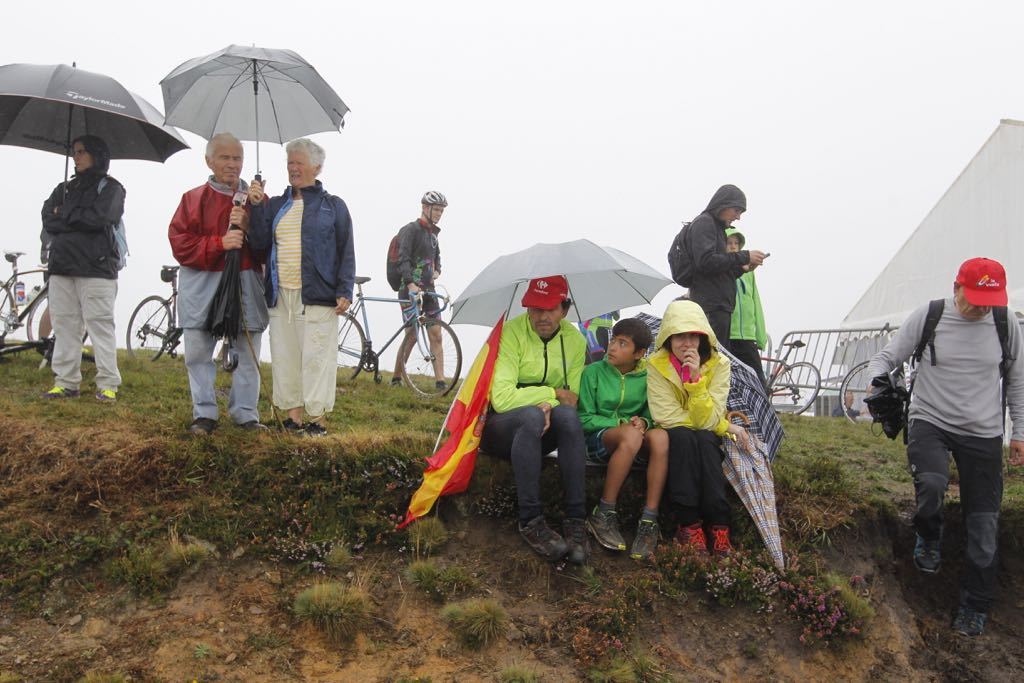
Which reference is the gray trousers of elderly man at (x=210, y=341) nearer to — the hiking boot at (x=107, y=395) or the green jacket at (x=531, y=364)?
the hiking boot at (x=107, y=395)

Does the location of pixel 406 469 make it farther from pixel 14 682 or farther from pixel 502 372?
pixel 14 682

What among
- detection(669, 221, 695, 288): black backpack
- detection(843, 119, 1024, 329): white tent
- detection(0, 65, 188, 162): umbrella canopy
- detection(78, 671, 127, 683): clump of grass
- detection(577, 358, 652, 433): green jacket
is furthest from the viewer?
detection(843, 119, 1024, 329): white tent

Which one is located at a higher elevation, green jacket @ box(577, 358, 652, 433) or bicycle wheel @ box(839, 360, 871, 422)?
green jacket @ box(577, 358, 652, 433)

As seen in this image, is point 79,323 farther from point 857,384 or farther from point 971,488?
point 857,384

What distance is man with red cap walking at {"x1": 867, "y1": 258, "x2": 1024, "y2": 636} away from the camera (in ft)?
18.7

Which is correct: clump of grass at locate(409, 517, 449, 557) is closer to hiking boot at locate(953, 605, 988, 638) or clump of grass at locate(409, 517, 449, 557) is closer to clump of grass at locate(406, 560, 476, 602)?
clump of grass at locate(406, 560, 476, 602)

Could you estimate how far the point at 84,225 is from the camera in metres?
7.39

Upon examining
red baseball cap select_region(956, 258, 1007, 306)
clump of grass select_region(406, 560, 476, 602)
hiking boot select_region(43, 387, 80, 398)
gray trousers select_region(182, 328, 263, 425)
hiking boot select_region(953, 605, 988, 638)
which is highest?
red baseball cap select_region(956, 258, 1007, 306)

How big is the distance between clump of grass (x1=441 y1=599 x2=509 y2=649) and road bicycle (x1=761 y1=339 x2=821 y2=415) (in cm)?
836

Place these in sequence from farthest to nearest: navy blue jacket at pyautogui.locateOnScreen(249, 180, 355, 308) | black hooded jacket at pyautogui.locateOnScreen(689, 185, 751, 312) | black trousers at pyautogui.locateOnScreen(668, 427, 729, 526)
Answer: black hooded jacket at pyautogui.locateOnScreen(689, 185, 751, 312) < navy blue jacket at pyautogui.locateOnScreen(249, 180, 355, 308) < black trousers at pyautogui.locateOnScreen(668, 427, 729, 526)

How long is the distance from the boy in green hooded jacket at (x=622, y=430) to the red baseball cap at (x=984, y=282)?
2138mm

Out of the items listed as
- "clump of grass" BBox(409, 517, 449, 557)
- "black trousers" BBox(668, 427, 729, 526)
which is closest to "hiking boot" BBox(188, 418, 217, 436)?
"clump of grass" BBox(409, 517, 449, 557)

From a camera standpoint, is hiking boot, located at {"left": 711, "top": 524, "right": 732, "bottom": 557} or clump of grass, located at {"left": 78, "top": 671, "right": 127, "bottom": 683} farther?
hiking boot, located at {"left": 711, "top": 524, "right": 732, "bottom": 557}

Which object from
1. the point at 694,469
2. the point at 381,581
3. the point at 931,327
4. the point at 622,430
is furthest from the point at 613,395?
the point at 931,327
